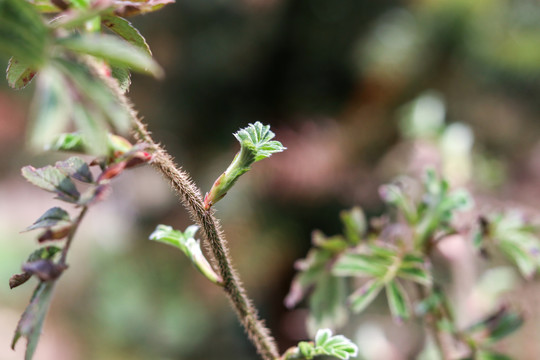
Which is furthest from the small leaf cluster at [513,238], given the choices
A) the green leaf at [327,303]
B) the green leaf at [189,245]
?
the green leaf at [189,245]

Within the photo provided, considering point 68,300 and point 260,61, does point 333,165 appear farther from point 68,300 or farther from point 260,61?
point 68,300

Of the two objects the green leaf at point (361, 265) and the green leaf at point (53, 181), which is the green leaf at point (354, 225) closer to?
the green leaf at point (361, 265)

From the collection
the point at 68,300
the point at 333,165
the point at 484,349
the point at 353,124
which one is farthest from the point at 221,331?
the point at 484,349

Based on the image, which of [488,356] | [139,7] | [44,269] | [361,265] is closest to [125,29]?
[139,7]

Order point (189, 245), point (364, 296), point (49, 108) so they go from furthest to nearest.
A: point (364, 296)
point (189, 245)
point (49, 108)

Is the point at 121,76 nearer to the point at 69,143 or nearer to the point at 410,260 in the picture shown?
the point at 69,143

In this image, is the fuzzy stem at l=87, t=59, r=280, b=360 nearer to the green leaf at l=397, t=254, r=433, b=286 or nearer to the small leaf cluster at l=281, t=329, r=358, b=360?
the small leaf cluster at l=281, t=329, r=358, b=360

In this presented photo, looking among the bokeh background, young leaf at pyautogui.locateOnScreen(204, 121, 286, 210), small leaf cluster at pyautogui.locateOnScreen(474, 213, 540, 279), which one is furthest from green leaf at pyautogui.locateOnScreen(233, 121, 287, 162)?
the bokeh background

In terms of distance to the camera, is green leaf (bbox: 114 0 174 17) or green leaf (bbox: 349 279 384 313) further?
green leaf (bbox: 349 279 384 313)
